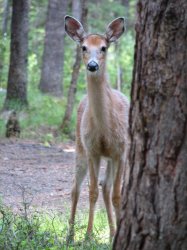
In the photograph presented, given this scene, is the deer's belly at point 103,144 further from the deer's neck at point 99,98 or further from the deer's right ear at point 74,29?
the deer's right ear at point 74,29

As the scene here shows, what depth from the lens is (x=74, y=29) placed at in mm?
8953

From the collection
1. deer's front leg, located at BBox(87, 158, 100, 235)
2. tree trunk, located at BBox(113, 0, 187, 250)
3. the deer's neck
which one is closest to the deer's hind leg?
deer's front leg, located at BBox(87, 158, 100, 235)

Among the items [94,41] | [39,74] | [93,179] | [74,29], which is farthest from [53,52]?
[93,179]

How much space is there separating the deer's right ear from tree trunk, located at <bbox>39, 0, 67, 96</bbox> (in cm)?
1085


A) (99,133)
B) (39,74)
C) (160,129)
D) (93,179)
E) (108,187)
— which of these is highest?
(160,129)

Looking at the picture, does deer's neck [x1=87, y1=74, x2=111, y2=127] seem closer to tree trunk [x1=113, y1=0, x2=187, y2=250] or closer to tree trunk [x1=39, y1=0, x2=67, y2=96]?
tree trunk [x1=113, y1=0, x2=187, y2=250]

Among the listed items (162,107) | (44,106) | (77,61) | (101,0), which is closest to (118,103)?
(162,107)

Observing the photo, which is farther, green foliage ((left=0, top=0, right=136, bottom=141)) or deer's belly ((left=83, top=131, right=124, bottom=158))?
green foliage ((left=0, top=0, right=136, bottom=141))

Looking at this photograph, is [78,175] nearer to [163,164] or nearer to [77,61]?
[163,164]

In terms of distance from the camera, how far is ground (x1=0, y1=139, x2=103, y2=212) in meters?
9.03

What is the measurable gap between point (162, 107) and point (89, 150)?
11.6ft

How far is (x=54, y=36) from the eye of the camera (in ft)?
66.5

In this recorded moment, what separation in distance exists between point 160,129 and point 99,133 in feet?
11.2

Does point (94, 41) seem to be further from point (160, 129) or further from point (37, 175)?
point (160, 129)
